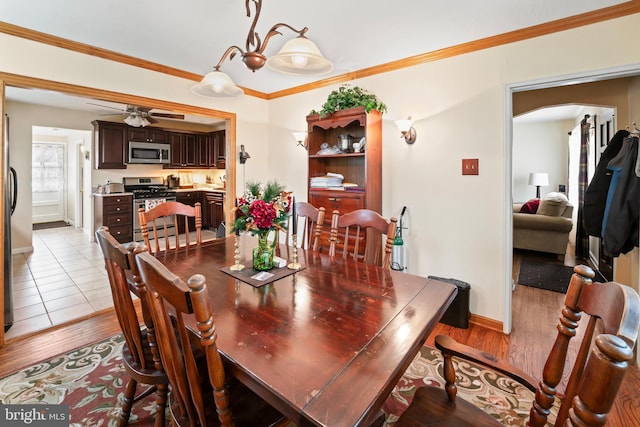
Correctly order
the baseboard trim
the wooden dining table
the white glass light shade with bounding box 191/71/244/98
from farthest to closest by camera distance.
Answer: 1. the baseboard trim
2. the white glass light shade with bounding box 191/71/244/98
3. the wooden dining table

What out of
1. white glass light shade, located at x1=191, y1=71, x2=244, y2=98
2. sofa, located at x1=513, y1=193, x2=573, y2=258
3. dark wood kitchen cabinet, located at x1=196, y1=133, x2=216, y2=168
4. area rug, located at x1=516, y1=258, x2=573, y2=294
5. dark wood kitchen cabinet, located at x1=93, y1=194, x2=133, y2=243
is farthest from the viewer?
dark wood kitchen cabinet, located at x1=196, y1=133, x2=216, y2=168

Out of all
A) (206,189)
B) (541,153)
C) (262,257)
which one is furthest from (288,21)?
(541,153)

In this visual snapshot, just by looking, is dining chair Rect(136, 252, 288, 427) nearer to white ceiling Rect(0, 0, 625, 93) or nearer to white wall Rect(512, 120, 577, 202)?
white ceiling Rect(0, 0, 625, 93)

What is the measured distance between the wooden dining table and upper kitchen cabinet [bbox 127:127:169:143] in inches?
212

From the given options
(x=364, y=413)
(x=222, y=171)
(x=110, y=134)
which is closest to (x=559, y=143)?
(x=222, y=171)

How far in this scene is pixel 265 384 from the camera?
2.69ft

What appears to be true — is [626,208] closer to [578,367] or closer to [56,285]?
[578,367]

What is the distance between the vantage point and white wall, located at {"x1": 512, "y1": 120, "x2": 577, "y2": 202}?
6.75 m

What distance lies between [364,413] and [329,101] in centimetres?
288

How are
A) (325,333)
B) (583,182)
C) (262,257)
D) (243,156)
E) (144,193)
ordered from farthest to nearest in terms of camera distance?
(144,193) → (583,182) → (243,156) → (262,257) → (325,333)

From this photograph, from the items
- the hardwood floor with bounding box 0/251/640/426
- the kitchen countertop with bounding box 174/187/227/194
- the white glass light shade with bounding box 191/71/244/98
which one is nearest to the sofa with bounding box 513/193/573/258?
the hardwood floor with bounding box 0/251/640/426

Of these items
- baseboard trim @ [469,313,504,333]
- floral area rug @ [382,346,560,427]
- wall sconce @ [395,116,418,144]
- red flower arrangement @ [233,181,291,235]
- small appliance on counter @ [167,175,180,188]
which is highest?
wall sconce @ [395,116,418,144]

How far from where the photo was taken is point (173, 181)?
6930 millimetres

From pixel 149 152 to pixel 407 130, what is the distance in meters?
5.51
